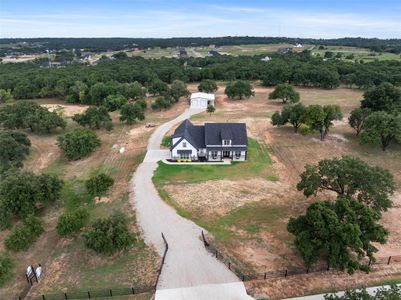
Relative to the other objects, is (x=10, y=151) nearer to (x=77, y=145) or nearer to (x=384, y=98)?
(x=77, y=145)

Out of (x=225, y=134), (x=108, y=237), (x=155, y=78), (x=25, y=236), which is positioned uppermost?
(x=155, y=78)

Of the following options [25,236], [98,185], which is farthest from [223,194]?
[25,236]

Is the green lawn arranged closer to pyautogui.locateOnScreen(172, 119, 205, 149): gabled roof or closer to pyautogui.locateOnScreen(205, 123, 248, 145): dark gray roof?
pyautogui.locateOnScreen(205, 123, 248, 145): dark gray roof

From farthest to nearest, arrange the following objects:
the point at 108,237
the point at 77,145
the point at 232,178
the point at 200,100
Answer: the point at 200,100 → the point at 77,145 → the point at 232,178 → the point at 108,237

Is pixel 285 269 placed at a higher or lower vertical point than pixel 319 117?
lower

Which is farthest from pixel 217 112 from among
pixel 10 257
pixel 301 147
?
pixel 10 257

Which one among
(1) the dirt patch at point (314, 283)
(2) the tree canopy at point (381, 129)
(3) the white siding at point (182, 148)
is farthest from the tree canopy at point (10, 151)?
(2) the tree canopy at point (381, 129)
